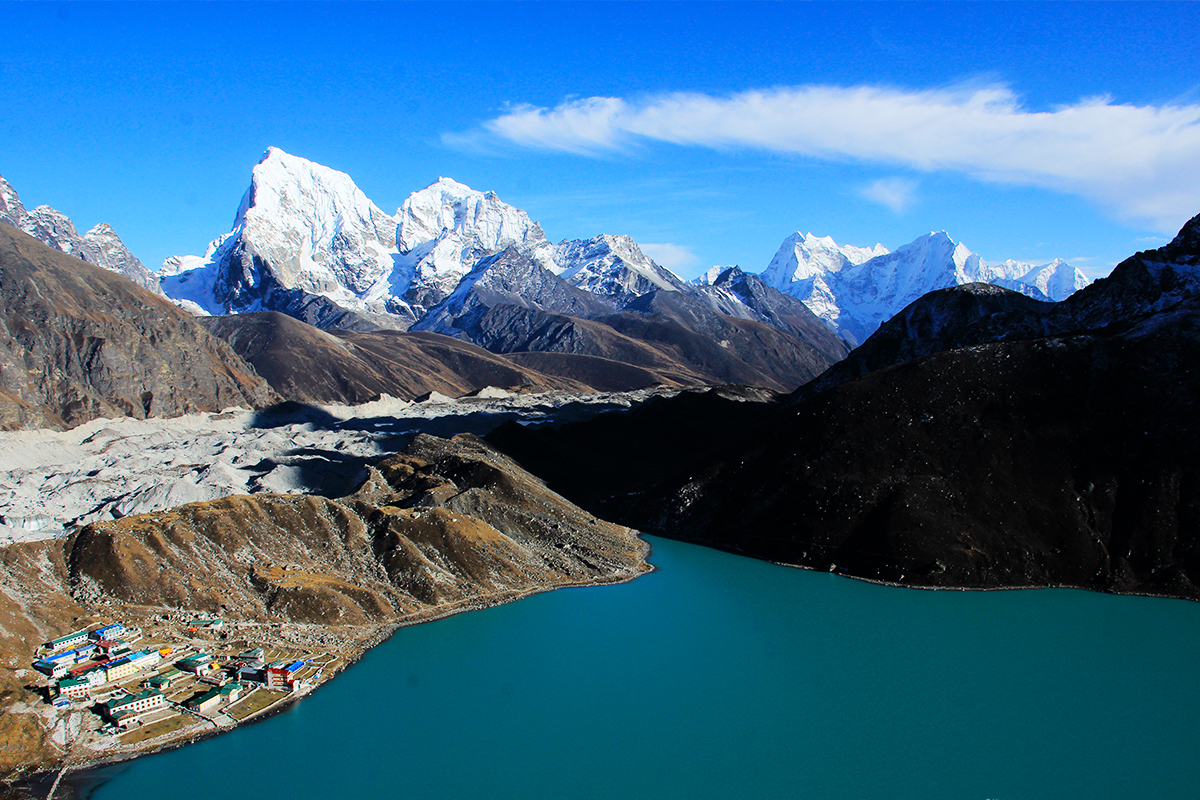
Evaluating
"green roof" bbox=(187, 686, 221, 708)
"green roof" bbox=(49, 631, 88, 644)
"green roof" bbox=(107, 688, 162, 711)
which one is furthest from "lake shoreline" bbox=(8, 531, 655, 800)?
"green roof" bbox=(49, 631, 88, 644)

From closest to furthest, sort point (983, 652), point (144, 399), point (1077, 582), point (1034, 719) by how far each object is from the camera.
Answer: point (1034, 719) < point (983, 652) < point (1077, 582) < point (144, 399)

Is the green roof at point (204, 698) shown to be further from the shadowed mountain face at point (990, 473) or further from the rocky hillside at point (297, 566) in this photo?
the shadowed mountain face at point (990, 473)

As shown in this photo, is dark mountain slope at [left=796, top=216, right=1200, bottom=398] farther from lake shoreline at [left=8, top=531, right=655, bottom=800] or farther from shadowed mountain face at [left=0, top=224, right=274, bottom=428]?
shadowed mountain face at [left=0, top=224, right=274, bottom=428]

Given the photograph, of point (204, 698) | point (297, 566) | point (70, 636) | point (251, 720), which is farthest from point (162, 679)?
point (297, 566)

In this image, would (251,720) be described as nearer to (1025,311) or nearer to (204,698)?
(204,698)

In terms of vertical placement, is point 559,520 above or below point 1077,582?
above

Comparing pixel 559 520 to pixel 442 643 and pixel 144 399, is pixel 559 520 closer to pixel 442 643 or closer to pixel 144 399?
pixel 442 643

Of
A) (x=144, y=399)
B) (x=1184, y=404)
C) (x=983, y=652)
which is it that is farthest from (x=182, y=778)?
(x=144, y=399)
